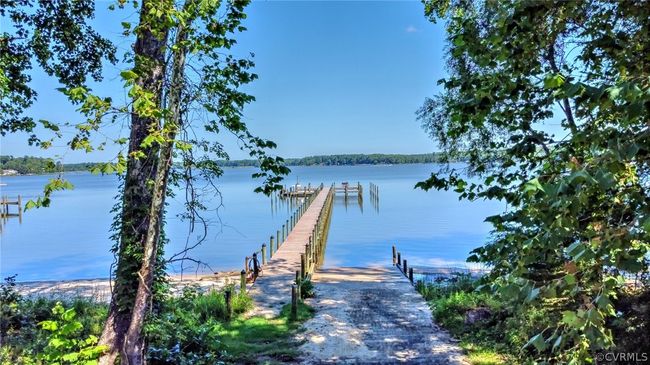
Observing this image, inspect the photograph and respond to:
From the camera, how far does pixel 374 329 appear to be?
288 inches

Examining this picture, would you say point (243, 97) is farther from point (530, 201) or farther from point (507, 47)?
point (530, 201)

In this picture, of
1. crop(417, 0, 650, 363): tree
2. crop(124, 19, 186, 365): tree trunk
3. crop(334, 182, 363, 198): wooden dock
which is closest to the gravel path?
crop(124, 19, 186, 365): tree trunk

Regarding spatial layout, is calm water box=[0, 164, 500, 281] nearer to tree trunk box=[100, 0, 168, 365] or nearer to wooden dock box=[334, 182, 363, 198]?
tree trunk box=[100, 0, 168, 365]

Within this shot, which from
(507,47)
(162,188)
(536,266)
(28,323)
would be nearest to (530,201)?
(536,266)

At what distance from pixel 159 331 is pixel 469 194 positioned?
10.9 ft

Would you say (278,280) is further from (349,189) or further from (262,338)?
(349,189)

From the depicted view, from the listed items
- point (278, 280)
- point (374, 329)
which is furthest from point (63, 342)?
point (278, 280)

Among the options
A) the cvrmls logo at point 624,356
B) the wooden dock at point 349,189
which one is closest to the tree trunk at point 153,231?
the cvrmls logo at point 624,356

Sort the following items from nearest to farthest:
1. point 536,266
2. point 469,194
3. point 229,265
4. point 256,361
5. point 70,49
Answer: point 536,266 → point 469,194 → point 256,361 → point 70,49 → point 229,265

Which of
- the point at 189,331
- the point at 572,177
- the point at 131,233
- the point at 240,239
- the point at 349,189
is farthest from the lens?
the point at 349,189

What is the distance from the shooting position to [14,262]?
20391 mm

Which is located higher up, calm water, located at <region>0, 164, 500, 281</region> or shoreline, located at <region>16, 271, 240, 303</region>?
shoreline, located at <region>16, 271, 240, 303</region>

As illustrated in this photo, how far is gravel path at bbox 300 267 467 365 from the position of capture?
6.00 meters

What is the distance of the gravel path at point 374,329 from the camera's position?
6.00 m
